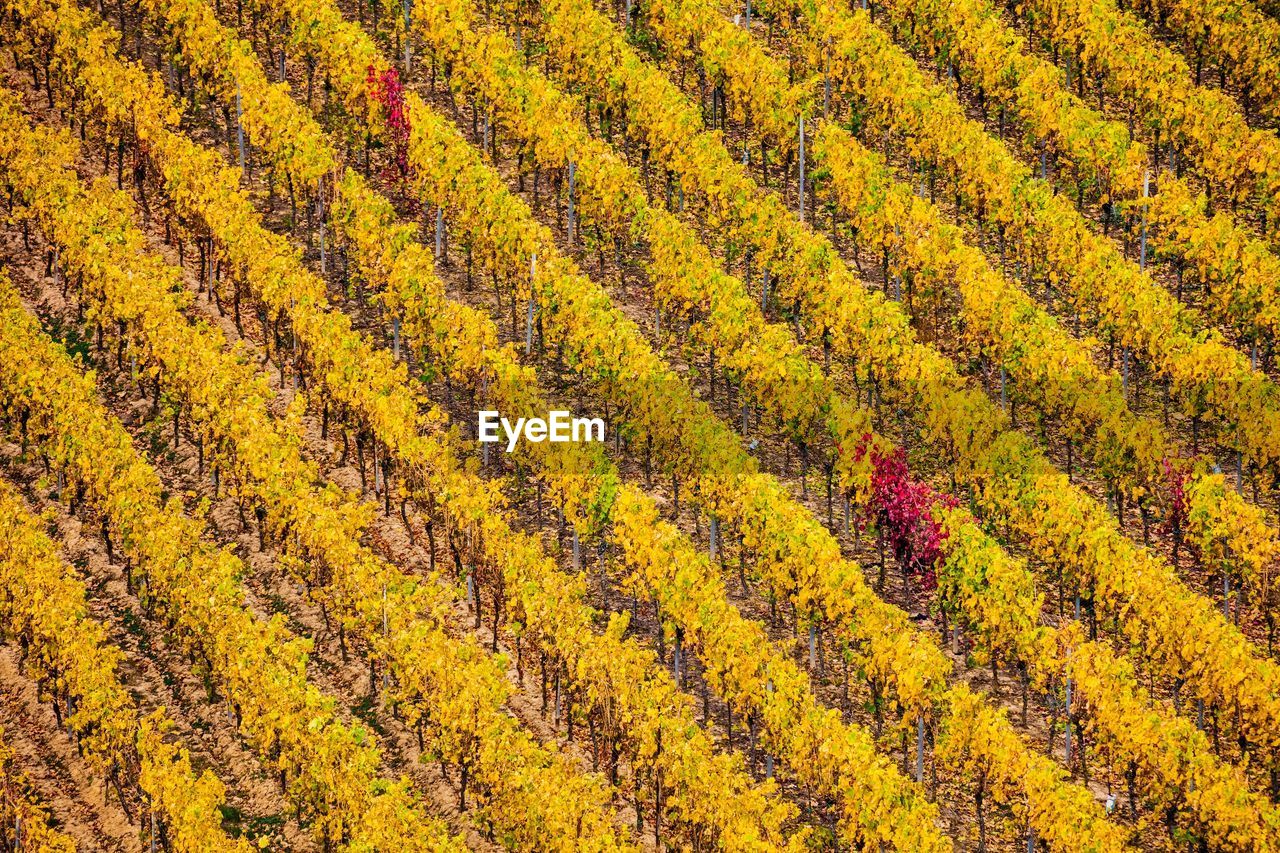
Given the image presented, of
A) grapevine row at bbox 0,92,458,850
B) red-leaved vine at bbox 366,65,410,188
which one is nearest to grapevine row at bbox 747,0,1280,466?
red-leaved vine at bbox 366,65,410,188

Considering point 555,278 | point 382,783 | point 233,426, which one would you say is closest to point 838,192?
point 555,278

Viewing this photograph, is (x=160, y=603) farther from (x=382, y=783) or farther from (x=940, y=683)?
(x=940, y=683)

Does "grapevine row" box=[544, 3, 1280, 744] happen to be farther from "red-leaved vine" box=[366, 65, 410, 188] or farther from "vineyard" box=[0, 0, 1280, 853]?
"red-leaved vine" box=[366, 65, 410, 188]

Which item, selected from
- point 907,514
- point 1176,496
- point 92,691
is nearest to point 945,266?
point 1176,496

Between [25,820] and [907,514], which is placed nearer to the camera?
[25,820]

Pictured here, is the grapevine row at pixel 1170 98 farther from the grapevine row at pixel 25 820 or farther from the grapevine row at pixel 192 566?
the grapevine row at pixel 25 820

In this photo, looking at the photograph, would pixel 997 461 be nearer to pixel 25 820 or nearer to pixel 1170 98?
pixel 1170 98

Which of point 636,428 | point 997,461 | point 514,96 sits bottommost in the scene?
point 997,461
